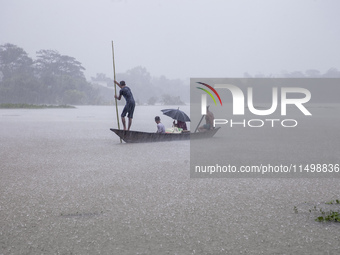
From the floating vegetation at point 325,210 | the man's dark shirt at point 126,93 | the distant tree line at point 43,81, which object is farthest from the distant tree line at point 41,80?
the floating vegetation at point 325,210

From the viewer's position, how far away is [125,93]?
47.6 feet

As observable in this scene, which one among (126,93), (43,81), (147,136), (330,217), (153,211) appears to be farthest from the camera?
(43,81)

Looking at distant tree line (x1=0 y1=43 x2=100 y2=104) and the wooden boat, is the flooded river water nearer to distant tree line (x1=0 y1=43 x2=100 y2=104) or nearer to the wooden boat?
Result: the wooden boat

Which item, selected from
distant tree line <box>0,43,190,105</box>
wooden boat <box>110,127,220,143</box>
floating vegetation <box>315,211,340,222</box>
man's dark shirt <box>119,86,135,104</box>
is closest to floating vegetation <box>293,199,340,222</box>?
floating vegetation <box>315,211,340,222</box>

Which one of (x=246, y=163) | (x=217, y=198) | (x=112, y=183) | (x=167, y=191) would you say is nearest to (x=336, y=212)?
(x=217, y=198)

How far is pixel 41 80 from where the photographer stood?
78000mm

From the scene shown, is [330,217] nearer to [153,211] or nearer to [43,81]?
[153,211]

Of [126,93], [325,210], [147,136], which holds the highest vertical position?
[126,93]

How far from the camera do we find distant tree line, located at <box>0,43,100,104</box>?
67.3 m

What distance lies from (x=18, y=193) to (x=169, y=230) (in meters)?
3.09

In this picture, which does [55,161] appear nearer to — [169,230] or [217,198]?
[217,198]

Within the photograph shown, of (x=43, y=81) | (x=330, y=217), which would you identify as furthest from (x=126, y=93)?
(x=43, y=81)

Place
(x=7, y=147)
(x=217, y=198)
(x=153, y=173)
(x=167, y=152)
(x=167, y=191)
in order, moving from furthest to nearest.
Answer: (x=7, y=147)
(x=167, y=152)
(x=153, y=173)
(x=167, y=191)
(x=217, y=198)

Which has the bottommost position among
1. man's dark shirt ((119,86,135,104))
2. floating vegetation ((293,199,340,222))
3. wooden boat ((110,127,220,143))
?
floating vegetation ((293,199,340,222))
